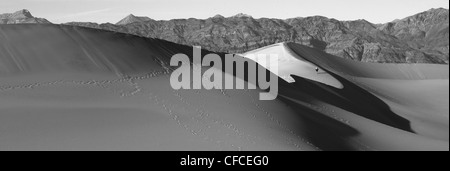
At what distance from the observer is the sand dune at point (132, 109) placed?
1216 centimetres

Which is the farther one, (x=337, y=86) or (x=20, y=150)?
(x=337, y=86)

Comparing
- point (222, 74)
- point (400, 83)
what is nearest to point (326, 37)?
point (400, 83)

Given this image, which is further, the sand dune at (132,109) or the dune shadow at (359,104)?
the dune shadow at (359,104)

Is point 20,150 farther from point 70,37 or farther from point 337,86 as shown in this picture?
point 337,86

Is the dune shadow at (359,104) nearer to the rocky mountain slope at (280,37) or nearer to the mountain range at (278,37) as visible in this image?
the mountain range at (278,37)

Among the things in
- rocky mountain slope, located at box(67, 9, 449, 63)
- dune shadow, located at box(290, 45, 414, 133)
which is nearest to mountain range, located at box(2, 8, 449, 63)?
rocky mountain slope, located at box(67, 9, 449, 63)

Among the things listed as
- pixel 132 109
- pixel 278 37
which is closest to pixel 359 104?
pixel 132 109

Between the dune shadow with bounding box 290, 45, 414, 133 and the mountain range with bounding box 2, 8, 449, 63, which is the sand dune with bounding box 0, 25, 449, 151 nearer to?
the dune shadow with bounding box 290, 45, 414, 133

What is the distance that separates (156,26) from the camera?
582ft

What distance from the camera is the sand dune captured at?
39.9ft

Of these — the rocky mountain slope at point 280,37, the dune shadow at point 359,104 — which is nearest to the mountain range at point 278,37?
the rocky mountain slope at point 280,37
